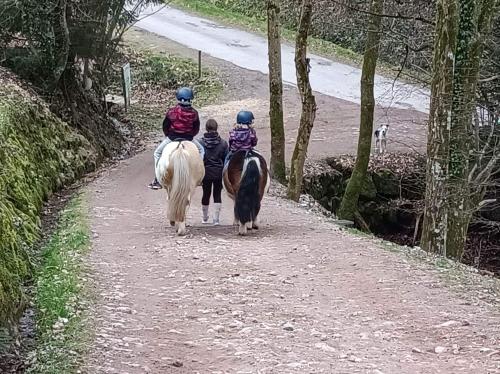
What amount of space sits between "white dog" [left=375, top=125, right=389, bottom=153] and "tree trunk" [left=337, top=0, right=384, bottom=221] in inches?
173

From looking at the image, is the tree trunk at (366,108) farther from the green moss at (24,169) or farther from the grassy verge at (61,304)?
the grassy verge at (61,304)

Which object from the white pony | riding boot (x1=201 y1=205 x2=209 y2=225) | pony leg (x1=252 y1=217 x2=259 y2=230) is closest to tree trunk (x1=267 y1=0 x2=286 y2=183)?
riding boot (x1=201 y1=205 x2=209 y2=225)

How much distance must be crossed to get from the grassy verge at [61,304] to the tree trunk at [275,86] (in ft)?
22.5

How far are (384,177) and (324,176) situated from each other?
2174 millimetres

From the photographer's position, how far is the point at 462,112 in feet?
39.6

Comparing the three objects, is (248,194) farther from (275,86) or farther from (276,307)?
(275,86)

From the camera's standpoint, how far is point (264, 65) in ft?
112

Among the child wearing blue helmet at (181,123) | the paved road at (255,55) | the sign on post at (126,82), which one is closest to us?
the child wearing blue helmet at (181,123)

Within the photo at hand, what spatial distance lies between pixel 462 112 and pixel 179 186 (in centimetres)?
468

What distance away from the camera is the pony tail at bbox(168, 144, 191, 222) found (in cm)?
1105

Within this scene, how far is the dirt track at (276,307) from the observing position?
6.50 m

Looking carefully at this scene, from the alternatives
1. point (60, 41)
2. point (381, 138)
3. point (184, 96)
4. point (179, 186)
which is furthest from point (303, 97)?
point (381, 138)

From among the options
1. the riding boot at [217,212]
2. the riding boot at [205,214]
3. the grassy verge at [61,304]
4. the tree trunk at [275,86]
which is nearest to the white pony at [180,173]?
the riding boot at [217,212]

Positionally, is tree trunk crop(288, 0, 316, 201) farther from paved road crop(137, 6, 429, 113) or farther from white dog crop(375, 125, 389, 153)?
paved road crop(137, 6, 429, 113)
